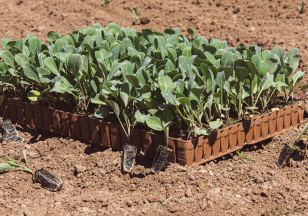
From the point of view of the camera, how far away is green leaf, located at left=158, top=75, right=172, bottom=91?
244 cm

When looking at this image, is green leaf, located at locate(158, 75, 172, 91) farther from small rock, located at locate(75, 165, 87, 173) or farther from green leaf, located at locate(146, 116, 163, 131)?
small rock, located at locate(75, 165, 87, 173)

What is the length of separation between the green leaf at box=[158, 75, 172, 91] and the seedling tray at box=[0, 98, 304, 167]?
0.38 metres

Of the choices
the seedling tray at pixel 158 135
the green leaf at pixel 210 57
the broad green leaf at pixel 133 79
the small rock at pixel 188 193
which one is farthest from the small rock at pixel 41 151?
the green leaf at pixel 210 57

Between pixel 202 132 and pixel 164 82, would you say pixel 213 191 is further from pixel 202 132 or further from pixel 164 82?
pixel 164 82

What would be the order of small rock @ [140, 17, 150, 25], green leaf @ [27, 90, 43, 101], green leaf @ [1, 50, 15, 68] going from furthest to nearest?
small rock @ [140, 17, 150, 25]
green leaf @ [1, 50, 15, 68]
green leaf @ [27, 90, 43, 101]

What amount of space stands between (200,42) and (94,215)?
203 centimetres

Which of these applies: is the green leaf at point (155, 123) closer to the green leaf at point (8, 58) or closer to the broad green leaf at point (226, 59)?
the broad green leaf at point (226, 59)

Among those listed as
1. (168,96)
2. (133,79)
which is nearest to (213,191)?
(168,96)

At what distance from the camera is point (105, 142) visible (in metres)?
2.87

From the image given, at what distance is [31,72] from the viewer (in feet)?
9.51

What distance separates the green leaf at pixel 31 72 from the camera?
9.36 ft

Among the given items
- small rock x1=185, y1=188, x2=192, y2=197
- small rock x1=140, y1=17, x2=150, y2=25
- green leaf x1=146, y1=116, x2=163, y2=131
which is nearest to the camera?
small rock x1=185, y1=188, x2=192, y2=197

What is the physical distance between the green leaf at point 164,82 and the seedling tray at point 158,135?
380 mm

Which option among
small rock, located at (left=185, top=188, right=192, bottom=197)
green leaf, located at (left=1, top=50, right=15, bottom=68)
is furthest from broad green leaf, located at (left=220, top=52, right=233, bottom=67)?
green leaf, located at (left=1, top=50, right=15, bottom=68)
